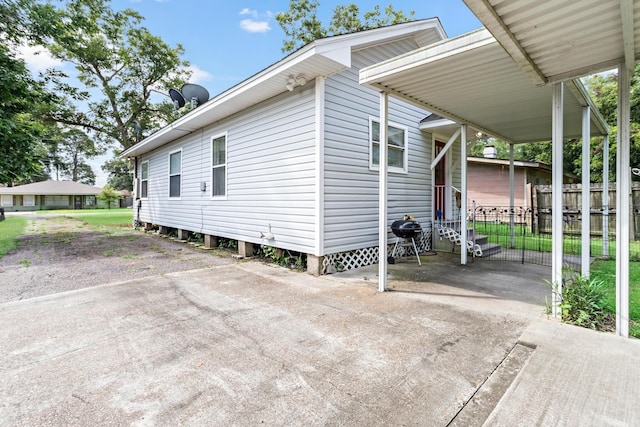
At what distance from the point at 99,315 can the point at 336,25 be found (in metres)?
21.1

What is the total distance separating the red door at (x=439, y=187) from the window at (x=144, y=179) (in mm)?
10726

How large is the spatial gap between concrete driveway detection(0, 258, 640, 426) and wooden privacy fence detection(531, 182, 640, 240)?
6.57 meters

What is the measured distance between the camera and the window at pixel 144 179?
12.3 metres

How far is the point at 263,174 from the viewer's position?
6.20m

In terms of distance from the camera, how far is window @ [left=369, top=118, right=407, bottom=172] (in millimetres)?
5998

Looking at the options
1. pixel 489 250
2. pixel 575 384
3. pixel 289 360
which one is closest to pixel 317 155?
pixel 289 360

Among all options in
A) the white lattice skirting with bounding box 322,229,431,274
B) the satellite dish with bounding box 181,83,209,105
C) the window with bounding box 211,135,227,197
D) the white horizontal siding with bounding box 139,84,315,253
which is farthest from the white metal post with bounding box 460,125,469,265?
the satellite dish with bounding box 181,83,209,105

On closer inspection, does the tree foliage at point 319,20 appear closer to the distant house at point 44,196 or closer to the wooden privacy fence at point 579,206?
the wooden privacy fence at point 579,206

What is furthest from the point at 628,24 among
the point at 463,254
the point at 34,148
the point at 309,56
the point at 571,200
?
the point at 34,148

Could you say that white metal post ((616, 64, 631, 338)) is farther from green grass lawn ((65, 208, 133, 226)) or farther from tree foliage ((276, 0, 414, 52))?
tree foliage ((276, 0, 414, 52))

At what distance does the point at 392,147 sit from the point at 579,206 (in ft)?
23.6

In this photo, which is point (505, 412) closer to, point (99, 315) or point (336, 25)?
point (99, 315)

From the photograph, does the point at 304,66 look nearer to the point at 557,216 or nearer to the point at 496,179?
the point at 557,216

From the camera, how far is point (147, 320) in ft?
10.5
